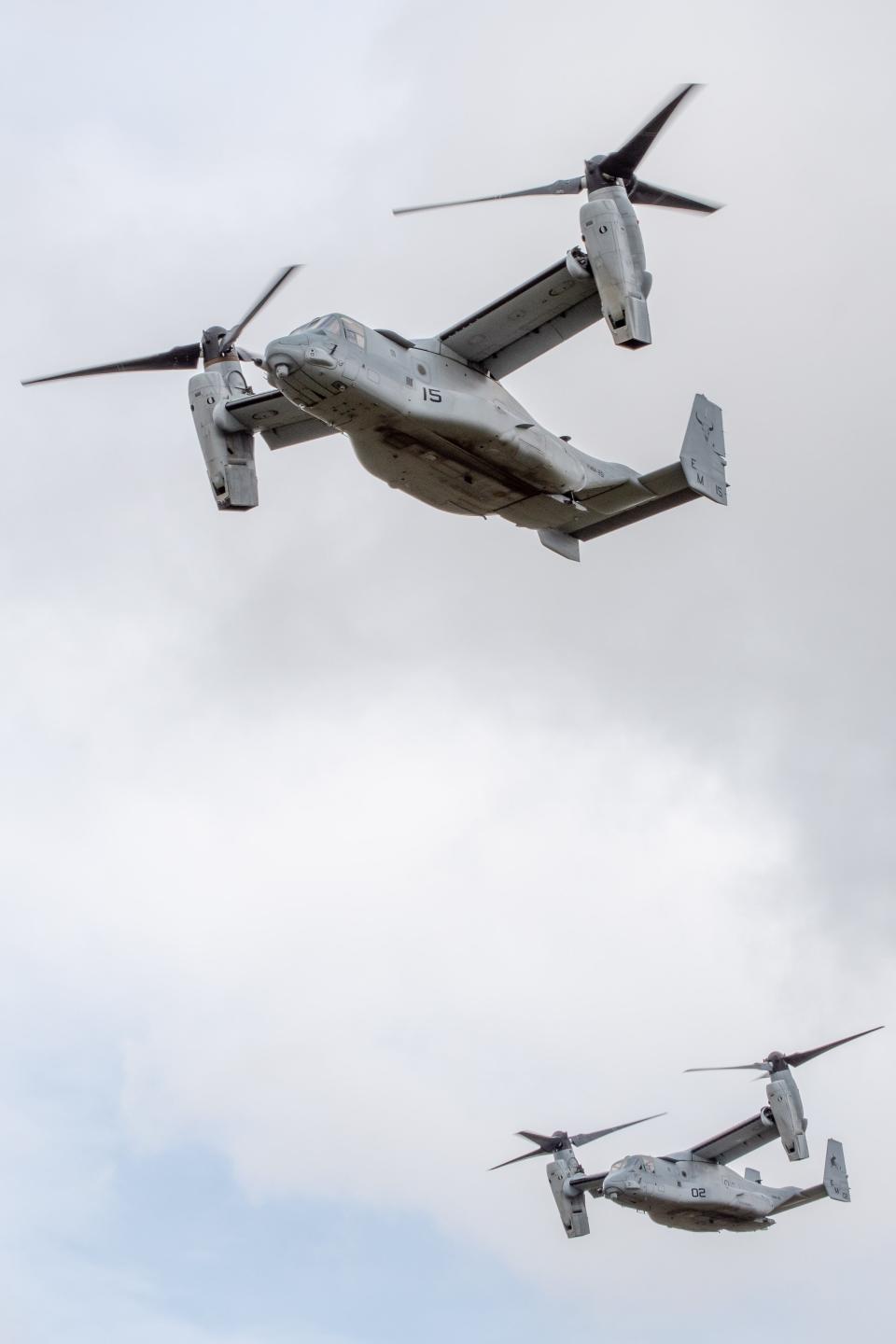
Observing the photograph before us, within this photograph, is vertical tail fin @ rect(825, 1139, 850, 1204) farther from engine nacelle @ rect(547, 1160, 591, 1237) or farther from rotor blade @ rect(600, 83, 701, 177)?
rotor blade @ rect(600, 83, 701, 177)

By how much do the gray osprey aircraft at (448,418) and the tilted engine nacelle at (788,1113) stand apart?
60.6 ft

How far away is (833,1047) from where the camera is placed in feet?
163

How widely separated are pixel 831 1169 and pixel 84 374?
95.3 ft

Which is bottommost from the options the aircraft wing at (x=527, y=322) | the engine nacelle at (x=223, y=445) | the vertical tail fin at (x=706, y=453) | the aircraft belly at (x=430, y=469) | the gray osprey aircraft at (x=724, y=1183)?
the gray osprey aircraft at (x=724, y=1183)

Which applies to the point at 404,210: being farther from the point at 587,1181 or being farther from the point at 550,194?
the point at 587,1181

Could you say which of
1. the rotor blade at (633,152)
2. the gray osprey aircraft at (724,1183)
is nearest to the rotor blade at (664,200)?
the rotor blade at (633,152)

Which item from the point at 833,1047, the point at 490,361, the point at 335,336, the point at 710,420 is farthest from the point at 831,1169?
the point at 335,336

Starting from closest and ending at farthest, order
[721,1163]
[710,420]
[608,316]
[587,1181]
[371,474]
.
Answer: [608,316], [371,474], [710,420], [721,1163], [587,1181]

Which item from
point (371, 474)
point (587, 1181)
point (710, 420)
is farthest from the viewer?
point (587, 1181)

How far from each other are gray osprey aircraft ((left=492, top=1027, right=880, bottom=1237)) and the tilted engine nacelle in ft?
0.08

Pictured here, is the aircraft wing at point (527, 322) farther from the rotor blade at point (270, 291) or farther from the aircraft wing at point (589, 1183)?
the aircraft wing at point (589, 1183)

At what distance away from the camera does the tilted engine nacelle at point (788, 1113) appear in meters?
45.7

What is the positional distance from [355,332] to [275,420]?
571cm

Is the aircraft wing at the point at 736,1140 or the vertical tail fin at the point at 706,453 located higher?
the vertical tail fin at the point at 706,453
